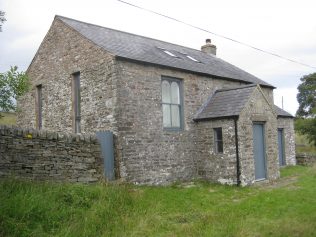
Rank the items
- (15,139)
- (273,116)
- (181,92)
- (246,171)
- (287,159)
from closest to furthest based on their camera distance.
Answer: (15,139) → (246,171) → (181,92) → (273,116) → (287,159)

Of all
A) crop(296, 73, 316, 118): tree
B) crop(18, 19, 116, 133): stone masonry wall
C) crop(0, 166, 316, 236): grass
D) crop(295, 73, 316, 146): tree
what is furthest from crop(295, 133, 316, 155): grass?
crop(18, 19, 116, 133): stone masonry wall

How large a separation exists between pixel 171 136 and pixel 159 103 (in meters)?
1.33

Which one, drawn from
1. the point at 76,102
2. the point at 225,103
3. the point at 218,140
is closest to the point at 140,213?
the point at 218,140

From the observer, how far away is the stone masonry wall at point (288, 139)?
68.5 feet

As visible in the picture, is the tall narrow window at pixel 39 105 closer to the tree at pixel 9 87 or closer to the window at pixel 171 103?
the window at pixel 171 103

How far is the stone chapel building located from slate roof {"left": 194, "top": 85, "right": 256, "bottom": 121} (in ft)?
0.16

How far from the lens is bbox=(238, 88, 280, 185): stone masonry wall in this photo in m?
13.4

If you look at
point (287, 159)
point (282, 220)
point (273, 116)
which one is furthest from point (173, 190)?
point (287, 159)

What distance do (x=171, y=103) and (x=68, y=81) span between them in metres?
4.14

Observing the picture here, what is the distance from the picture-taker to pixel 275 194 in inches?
444

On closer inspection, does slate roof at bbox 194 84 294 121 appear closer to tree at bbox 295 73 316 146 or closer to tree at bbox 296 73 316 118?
tree at bbox 295 73 316 146

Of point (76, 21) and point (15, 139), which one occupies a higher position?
point (76, 21)

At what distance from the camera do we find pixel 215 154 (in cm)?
1407

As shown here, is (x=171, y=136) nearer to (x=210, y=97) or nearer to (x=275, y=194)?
(x=210, y=97)
